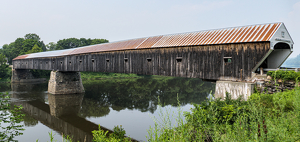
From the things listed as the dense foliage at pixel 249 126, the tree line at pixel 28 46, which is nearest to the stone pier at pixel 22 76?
the tree line at pixel 28 46

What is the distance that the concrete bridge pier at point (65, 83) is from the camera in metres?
20.9

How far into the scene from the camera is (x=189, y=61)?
1014 cm

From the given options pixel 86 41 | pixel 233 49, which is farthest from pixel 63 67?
pixel 86 41

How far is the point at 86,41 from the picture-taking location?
6300 cm

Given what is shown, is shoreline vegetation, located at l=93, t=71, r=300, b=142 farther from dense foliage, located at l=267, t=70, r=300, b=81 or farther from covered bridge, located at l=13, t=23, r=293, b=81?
covered bridge, located at l=13, t=23, r=293, b=81

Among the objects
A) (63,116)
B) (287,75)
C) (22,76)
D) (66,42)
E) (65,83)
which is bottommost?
(63,116)

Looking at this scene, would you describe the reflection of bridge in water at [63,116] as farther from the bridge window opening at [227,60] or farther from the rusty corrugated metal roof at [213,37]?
the bridge window opening at [227,60]

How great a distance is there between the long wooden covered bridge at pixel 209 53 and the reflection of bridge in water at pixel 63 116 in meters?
4.66

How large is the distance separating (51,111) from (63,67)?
711cm

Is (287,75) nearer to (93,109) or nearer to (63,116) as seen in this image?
(93,109)

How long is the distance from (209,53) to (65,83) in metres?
18.1

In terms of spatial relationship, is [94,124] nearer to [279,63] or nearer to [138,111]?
[138,111]

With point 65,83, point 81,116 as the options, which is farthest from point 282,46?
point 65,83

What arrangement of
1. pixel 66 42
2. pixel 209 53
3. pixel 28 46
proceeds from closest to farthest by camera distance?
pixel 209 53, pixel 28 46, pixel 66 42
